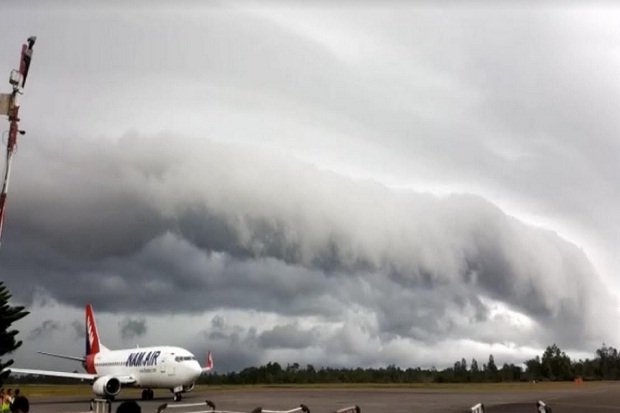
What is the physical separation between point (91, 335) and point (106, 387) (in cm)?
2096

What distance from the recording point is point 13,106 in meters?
17.8

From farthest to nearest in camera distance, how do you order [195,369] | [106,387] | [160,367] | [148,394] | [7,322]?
[148,394]
[160,367]
[195,369]
[106,387]
[7,322]

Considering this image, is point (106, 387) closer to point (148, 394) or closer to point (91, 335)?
point (148, 394)

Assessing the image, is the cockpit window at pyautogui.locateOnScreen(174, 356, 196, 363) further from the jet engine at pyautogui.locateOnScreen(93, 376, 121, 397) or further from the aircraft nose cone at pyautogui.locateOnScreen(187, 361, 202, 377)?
the jet engine at pyautogui.locateOnScreen(93, 376, 121, 397)

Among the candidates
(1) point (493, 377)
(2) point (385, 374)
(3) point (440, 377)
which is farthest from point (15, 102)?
(2) point (385, 374)

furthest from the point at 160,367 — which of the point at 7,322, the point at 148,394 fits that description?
the point at 7,322

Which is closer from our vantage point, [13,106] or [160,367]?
[13,106]

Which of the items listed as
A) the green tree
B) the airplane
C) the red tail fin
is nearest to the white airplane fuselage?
the airplane

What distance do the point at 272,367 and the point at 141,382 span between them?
89409 mm

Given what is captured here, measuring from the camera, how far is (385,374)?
127m

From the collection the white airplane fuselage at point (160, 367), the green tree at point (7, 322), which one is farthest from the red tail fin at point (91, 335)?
the green tree at point (7, 322)

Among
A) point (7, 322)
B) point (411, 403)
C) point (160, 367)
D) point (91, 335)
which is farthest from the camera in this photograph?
point (91, 335)

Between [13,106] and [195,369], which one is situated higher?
[13,106]

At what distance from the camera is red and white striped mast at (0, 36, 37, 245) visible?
1648 centimetres
